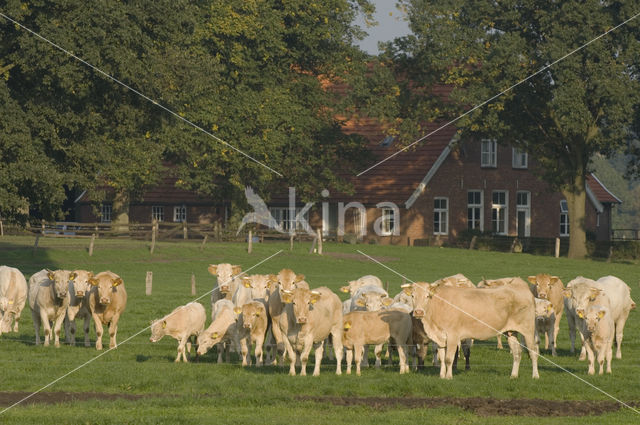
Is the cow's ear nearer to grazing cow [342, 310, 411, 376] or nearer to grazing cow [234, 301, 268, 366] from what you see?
grazing cow [342, 310, 411, 376]

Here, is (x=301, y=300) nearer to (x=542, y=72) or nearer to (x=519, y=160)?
(x=542, y=72)

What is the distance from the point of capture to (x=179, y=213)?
3019 inches

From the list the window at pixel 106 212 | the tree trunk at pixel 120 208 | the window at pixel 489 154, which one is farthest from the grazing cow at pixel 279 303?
the window at pixel 106 212

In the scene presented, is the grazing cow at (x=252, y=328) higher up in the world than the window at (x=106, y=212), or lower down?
lower down

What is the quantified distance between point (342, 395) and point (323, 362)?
415 centimetres

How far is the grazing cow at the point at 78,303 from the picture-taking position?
23.5 meters

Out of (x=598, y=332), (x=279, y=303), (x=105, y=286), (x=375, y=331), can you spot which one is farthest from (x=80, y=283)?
(x=598, y=332)

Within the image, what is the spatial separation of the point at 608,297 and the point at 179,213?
57.1m

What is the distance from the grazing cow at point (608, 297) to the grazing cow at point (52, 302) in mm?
11192

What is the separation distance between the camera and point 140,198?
231 feet

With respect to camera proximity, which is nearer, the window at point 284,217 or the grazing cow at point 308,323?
the grazing cow at point 308,323

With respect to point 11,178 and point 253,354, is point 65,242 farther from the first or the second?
point 253,354

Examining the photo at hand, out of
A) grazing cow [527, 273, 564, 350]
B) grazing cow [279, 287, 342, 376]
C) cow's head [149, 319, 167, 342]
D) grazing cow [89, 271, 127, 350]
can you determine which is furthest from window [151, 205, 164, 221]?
grazing cow [279, 287, 342, 376]

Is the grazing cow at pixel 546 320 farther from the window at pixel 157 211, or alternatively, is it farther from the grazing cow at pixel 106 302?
the window at pixel 157 211
